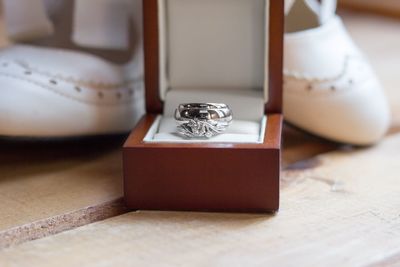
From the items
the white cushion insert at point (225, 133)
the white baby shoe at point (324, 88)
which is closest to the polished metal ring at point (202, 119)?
the white cushion insert at point (225, 133)

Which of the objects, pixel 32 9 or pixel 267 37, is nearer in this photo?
pixel 267 37

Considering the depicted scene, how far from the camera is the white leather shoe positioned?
47cm

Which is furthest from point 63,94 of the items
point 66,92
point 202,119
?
point 202,119

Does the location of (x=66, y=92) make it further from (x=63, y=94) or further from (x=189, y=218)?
(x=189, y=218)

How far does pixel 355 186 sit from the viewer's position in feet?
1.53

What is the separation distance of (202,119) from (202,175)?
0.03m

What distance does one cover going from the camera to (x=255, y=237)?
0.39m

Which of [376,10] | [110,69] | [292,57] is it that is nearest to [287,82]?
[292,57]

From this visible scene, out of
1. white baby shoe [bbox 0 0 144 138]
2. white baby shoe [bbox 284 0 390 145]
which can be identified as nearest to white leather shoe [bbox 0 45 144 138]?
white baby shoe [bbox 0 0 144 138]

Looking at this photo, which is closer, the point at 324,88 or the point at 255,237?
the point at 255,237

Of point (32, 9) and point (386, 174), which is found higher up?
point (32, 9)

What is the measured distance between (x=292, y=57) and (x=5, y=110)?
210mm

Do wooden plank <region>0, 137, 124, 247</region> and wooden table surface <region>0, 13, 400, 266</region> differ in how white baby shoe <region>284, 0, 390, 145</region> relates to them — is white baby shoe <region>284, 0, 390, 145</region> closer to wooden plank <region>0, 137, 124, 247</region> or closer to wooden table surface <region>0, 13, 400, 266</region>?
wooden table surface <region>0, 13, 400, 266</region>

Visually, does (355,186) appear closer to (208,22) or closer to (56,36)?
(208,22)
